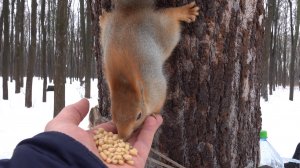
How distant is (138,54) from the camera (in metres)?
1.86

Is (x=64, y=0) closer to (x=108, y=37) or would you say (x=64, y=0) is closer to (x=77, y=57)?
(x=108, y=37)

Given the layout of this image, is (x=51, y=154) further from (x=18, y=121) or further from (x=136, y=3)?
(x=18, y=121)

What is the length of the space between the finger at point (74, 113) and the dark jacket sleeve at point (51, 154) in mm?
272

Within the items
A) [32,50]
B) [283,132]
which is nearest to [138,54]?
[283,132]

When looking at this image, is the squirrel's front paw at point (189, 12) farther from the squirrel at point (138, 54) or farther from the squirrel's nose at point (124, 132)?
the squirrel's nose at point (124, 132)

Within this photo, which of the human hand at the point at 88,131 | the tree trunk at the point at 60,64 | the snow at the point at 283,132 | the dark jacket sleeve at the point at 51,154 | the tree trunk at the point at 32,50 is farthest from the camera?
the tree trunk at the point at 32,50

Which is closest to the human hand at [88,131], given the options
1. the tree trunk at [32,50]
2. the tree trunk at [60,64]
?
the tree trunk at [60,64]

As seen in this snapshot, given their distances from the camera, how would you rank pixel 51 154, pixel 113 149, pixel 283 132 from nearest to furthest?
pixel 51 154 → pixel 113 149 → pixel 283 132

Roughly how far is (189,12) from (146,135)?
60 cm

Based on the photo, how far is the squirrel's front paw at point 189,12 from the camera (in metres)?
1.92

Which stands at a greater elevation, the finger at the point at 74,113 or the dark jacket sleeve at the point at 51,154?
the finger at the point at 74,113

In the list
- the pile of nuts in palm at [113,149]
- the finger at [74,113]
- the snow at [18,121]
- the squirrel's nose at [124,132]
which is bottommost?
→ the snow at [18,121]

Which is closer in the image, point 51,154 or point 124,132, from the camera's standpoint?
point 51,154

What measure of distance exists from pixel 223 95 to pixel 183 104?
0.20m
